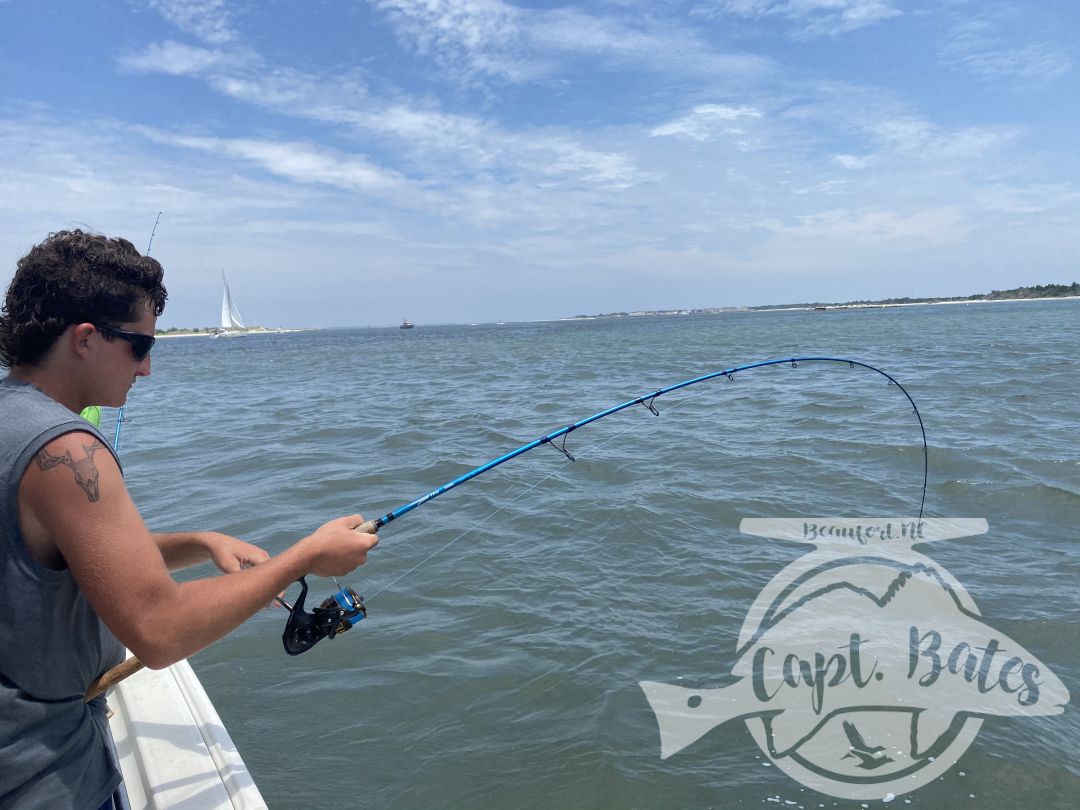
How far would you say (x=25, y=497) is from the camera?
4.31 feet

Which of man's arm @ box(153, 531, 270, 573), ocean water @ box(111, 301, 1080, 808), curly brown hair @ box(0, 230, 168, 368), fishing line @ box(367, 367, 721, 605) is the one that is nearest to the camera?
curly brown hair @ box(0, 230, 168, 368)

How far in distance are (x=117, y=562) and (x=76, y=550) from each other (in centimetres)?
8

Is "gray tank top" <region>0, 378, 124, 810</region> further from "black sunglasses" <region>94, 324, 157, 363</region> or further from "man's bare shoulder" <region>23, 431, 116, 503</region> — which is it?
"black sunglasses" <region>94, 324, 157, 363</region>

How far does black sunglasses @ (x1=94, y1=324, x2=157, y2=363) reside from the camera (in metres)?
1.62

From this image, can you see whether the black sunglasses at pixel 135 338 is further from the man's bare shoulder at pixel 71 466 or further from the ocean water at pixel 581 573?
the ocean water at pixel 581 573

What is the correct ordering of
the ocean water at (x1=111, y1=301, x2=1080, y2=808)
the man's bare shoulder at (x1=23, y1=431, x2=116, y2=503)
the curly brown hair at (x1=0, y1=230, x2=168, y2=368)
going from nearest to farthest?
the man's bare shoulder at (x1=23, y1=431, x2=116, y2=503), the curly brown hair at (x1=0, y1=230, x2=168, y2=368), the ocean water at (x1=111, y1=301, x2=1080, y2=808)

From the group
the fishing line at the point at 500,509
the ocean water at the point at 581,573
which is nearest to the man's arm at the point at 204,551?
the fishing line at the point at 500,509

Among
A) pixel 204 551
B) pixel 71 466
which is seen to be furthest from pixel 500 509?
pixel 71 466

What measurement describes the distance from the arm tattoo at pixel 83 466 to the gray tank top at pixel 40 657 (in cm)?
2

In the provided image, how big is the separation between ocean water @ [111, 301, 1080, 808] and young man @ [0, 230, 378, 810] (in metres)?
2.16

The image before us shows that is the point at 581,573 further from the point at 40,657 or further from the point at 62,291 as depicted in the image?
the point at 62,291

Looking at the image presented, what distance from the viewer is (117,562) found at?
136cm

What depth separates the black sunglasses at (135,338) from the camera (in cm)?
162

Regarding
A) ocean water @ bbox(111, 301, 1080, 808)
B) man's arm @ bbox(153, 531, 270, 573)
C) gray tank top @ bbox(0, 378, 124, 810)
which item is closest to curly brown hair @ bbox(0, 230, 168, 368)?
gray tank top @ bbox(0, 378, 124, 810)
